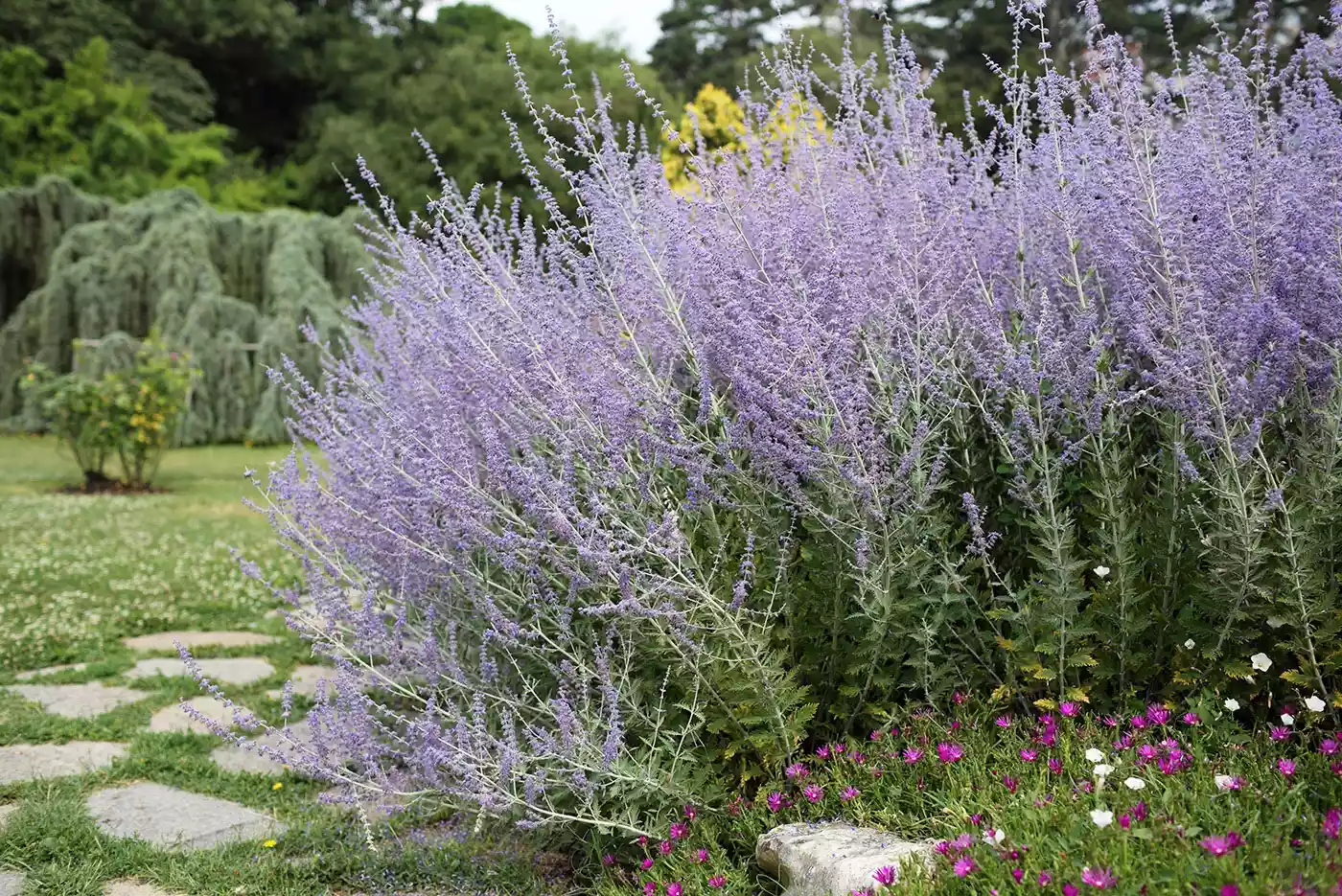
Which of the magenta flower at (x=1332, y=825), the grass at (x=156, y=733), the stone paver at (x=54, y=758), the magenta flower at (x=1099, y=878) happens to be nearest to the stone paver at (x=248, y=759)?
the grass at (x=156, y=733)

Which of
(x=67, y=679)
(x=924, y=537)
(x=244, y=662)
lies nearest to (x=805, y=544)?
(x=924, y=537)

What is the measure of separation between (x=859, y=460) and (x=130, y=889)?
248 cm

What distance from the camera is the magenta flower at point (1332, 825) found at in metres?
2.00

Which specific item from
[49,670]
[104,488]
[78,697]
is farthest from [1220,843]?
[104,488]

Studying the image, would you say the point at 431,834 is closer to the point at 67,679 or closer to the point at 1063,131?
the point at 67,679

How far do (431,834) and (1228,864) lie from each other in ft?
8.17

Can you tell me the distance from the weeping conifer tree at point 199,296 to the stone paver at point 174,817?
403 inches

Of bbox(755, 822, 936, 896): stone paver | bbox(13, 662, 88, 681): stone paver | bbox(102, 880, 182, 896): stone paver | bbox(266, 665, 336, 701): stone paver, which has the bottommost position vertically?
bbox(266, 665, 336, 701): stone paver

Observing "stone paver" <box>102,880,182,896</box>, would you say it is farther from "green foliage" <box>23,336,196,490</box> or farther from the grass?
"green foliage" <box>23,336,196,490</box>

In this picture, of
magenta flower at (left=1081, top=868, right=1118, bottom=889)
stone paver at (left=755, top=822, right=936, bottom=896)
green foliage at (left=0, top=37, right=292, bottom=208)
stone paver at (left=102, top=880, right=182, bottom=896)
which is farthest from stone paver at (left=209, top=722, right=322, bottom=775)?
green foliage at (left=0, top=37, right=292, bottom=208)

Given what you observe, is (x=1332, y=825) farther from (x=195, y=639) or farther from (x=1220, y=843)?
(x=195, y=639)

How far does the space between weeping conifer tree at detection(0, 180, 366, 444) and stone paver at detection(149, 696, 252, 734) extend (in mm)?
9142

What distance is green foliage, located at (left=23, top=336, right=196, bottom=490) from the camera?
452 inches

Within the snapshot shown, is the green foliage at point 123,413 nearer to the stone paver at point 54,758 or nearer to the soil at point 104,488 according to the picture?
the soil at point 104,488
